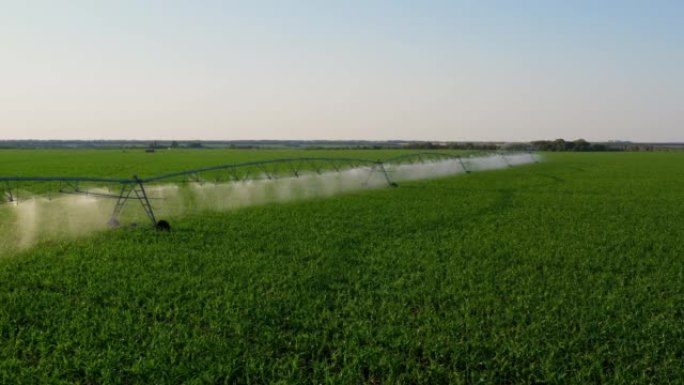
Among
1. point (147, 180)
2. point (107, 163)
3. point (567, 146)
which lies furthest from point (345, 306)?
point (567, 146)

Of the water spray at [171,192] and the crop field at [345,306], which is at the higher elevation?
the water spray at [171,192]

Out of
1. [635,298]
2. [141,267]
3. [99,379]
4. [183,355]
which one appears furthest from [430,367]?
[141,267]

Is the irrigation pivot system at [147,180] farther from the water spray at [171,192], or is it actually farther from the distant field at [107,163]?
the distant field at [107,163]

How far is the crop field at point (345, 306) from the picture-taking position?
4816 millimetres

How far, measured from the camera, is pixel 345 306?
6395 mm

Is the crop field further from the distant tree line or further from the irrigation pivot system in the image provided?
the distant tree line

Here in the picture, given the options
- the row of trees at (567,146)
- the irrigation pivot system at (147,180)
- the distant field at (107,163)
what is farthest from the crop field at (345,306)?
the row of trees at (567,146)

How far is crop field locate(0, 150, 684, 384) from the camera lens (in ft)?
15.8

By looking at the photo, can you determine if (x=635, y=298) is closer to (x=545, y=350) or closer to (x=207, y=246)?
(x=545, y=350)

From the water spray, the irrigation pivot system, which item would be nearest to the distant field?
the irrigation pivot system

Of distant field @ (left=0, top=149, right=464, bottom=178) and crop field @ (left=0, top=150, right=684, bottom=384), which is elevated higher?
distant field @ (left=0, top=149, right=464, bottom=178)

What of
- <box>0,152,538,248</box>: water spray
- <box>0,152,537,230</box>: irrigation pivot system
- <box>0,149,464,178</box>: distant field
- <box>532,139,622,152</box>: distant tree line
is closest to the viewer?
<box>0,152,537,230</box>: irrigation pivot system

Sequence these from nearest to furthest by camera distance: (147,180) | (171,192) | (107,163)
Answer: (147,180), (171,192), (107,163)

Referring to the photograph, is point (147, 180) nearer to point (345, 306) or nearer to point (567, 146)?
point (345, 306)
